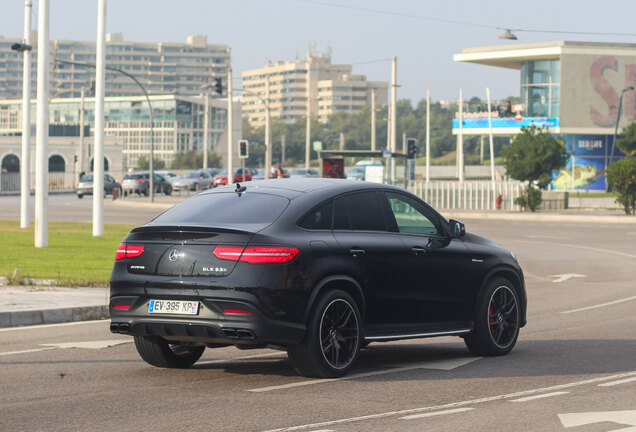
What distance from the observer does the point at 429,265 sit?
33.4ft

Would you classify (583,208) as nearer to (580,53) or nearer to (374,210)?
(580,53)

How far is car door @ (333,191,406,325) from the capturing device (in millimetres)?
9391

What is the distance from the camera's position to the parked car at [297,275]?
8703mm

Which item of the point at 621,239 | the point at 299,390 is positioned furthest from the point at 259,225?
the point at 621,239

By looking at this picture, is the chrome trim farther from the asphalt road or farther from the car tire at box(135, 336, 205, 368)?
the car tire at box(135, 336, 205, 368)

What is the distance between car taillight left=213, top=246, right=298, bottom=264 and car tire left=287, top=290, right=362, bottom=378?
50 cm

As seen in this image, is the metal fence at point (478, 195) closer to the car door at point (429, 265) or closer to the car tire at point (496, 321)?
the car tire at point (496, 321)

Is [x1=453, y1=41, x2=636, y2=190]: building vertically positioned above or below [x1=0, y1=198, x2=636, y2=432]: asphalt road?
above

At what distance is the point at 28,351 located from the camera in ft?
35.4

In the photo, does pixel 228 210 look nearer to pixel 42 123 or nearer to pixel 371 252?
pixel 371 252

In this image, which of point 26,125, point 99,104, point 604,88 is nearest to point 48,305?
point 99,104

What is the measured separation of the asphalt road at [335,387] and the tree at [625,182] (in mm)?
39130

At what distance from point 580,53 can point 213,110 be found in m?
102

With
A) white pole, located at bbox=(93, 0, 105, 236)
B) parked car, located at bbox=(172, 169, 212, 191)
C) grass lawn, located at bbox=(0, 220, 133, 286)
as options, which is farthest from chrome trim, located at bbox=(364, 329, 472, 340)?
parked car, located at bbox=(172, 169, 212, 191)
